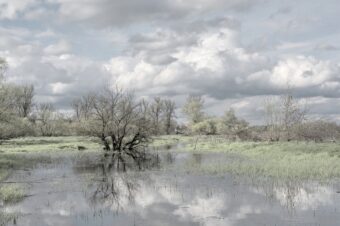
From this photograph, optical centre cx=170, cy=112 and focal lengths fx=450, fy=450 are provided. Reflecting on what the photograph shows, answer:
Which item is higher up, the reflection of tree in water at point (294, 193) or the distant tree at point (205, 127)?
the distant tree at point (205, 127)

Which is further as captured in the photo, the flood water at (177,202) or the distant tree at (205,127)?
the distant tree at (205,127)

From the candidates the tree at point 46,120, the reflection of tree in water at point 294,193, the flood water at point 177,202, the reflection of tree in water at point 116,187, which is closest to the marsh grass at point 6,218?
the flood water at point 177,202

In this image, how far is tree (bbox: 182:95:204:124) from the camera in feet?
419

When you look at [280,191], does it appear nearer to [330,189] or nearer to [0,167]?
[330,189]

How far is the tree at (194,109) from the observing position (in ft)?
419

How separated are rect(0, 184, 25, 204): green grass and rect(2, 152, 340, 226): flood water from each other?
509 mm

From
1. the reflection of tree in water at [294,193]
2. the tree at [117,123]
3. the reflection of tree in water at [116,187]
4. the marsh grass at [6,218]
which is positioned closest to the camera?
the marsh grass at [6,218]

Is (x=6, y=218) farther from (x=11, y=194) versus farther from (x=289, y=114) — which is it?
(x=289, y=114)

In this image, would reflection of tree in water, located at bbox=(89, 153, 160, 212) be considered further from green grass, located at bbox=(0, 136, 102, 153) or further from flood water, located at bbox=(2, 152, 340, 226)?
green grass, located at bbox=(0, 136, 102, 153)

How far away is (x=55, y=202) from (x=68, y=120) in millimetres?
106401

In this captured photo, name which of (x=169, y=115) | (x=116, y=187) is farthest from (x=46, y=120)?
(x=116, y=187)

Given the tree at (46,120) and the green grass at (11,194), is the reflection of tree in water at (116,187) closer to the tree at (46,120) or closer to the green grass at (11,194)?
the green grass at (11,194)

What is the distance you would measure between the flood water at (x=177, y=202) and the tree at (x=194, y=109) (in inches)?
3870

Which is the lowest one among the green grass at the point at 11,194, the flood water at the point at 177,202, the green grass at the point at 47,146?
the flood water at the point at 177,202
